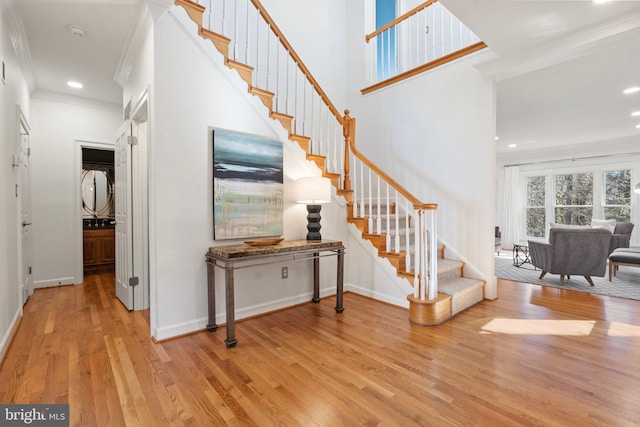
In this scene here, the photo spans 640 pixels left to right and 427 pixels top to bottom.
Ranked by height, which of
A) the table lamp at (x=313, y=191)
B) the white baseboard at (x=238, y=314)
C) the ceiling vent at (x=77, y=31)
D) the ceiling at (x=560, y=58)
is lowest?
the white baseboard at (x=238, y=314)

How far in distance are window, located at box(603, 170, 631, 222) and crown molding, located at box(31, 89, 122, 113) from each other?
999 cm

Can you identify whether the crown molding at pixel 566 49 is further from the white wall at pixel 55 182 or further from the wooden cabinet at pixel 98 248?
the wooden cabinet at pixel 98 248

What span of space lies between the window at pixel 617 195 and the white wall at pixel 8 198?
1012cm

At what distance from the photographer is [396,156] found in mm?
4469

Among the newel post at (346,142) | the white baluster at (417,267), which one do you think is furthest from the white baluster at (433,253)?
the newel post at (346,142)

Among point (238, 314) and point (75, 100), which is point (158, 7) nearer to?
point (238, 314)

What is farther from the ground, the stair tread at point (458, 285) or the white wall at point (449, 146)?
the white wall at point (449, 146)

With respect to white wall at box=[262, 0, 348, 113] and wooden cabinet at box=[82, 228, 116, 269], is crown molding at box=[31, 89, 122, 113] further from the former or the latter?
white wall at box=[262, 0, 348, 113]

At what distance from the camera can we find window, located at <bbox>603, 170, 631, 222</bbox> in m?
6.74

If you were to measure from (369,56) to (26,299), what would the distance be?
5.59 meters

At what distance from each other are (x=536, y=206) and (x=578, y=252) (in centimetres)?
454

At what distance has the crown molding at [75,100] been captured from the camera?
4.12m

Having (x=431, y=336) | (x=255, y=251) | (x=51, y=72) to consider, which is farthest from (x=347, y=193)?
(x=51, y=72)

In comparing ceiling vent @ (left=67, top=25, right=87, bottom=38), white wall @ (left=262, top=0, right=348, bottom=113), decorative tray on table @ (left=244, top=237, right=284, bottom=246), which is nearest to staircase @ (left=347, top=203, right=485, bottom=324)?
decorative tray on table @ (left=244, top=237, right=284, bottom=246)
